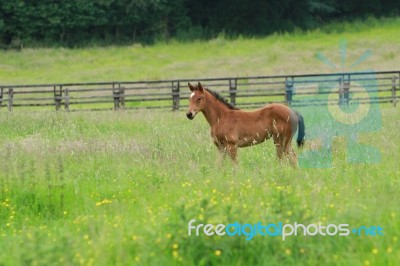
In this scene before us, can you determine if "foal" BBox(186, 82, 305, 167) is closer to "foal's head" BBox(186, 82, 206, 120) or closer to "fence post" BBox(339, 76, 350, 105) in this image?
"foal's head" BBox(186, 82, 206, 120)

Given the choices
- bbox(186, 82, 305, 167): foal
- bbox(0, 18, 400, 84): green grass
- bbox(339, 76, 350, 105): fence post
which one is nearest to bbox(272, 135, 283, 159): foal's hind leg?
bbox(186, 82, 305, 167): foal

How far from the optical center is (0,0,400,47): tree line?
4962 cm

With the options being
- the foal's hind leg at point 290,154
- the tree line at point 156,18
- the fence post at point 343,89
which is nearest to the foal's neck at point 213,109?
the foal's hind leg at point 290,154

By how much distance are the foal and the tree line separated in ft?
126

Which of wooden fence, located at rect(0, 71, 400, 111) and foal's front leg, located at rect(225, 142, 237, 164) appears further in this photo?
wooden fence, located at rect(0, 71, 400, 111)

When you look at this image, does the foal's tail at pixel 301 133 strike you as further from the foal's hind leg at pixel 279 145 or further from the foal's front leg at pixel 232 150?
the foal's front leg at pixel 232 150

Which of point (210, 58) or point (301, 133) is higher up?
point (301, 133)

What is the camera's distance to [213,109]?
11469 millimetres

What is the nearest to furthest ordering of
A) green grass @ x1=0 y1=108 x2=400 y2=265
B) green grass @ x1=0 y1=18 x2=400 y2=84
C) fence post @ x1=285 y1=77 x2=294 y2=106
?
1. green grass @ x1=0 y1=108 x2=400 y2=265
2. fence post @ x1=285 y1=77 x2=294 y2=106
3. green grass @ x1=0 y1=18 x2=400 y2=84

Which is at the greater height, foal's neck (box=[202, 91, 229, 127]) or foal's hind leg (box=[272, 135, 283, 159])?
foal's neck (box=[202, 91, 229, 127])

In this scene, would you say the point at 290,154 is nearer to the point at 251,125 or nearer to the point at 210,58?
the point at 251,125

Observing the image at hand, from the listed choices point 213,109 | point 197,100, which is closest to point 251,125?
point 213,109

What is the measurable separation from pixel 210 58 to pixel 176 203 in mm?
34397

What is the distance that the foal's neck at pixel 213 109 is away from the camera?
37.5ft
